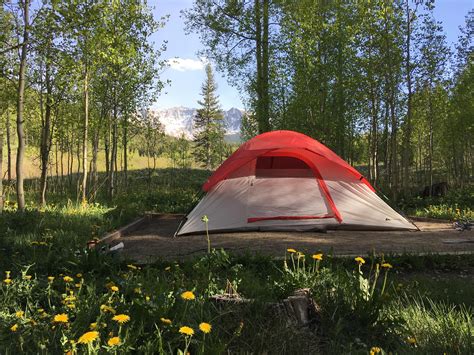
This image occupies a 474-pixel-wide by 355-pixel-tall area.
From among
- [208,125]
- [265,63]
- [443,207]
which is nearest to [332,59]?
[265,63]

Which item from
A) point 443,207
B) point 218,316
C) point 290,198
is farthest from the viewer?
point 443,207

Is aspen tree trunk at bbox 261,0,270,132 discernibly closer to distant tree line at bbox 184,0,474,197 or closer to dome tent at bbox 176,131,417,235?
distant tree line at bbox 184,0,474,197

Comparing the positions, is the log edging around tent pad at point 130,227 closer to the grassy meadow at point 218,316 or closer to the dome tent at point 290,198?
the dome tent at point 290,198

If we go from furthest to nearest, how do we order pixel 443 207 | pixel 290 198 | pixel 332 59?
pixel 332 59
pixel 443 207
pixel 290 198

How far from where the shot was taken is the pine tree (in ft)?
171

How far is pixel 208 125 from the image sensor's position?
54281mm

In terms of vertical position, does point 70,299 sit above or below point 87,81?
below

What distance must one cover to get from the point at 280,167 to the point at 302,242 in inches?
95.5

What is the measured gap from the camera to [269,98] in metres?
17.7

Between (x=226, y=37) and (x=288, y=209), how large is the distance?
39.8 ft

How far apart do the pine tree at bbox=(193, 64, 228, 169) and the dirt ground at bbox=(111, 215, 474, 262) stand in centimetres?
4322

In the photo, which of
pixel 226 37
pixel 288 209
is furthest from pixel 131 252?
pixel 226 37

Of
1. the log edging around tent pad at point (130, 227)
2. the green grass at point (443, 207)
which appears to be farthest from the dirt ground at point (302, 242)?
the green grass at point (443, 207)

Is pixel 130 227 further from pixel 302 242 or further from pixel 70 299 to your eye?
pixel 70 299
